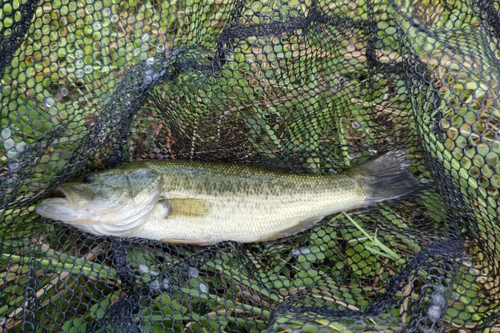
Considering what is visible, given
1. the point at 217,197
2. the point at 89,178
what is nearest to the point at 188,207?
the point at 217,197

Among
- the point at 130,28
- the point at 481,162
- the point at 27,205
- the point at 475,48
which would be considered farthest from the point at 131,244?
the point at 475,48

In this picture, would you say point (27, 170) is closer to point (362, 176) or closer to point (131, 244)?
point (131, 244)

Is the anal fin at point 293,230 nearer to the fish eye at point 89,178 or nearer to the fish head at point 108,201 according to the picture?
A: the fish head at point 108,201

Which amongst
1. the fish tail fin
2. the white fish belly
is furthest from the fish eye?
the fish tail fin

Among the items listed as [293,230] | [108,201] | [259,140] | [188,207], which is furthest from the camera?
[259,140]

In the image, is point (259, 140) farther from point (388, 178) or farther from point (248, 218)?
point (388, 178)
